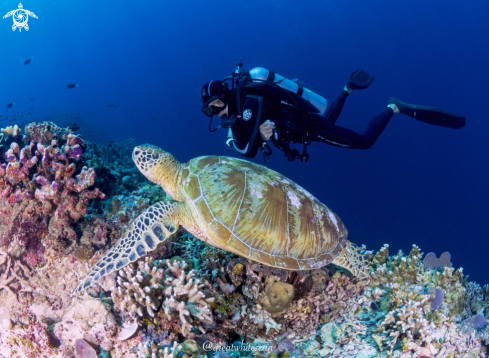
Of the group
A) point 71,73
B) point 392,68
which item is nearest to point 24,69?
point 71,73

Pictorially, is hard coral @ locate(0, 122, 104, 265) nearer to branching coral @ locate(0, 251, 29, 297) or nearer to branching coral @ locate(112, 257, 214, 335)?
branching coral @ locate(0, 251, 29, 297)

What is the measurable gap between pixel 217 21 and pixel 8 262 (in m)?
110

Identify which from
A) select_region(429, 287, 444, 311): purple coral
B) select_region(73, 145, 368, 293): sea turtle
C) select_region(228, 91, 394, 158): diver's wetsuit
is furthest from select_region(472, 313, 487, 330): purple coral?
select_region(228, 91, 394, 158): diver's wetsuit

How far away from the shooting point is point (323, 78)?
6381 cm

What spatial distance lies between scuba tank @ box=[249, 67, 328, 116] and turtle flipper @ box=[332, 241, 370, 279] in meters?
3.15

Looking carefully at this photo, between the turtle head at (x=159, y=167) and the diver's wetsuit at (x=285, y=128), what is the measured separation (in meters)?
1.60

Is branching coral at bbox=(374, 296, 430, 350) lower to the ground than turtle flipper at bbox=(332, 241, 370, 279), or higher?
lower

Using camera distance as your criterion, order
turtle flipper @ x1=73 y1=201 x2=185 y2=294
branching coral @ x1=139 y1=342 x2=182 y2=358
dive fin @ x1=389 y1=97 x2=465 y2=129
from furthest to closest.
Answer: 1. dive fin @ x1=389 y1=97 x2=465 y2=129
2. turtle flipper @ x1=73 y1=201 x2=185 y2=294
3. branching coral @ x1=139 y1=342 x2=182 y2=358

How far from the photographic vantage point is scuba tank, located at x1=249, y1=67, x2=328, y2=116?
501 centimetres

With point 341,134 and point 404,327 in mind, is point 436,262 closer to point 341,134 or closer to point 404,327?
point 404,327

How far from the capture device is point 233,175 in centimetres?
313

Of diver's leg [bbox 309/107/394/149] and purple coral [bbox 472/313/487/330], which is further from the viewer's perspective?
diver's leg [bbox 309/107/394/149]

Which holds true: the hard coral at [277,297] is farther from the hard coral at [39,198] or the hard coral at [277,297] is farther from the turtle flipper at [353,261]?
the hard coral at [39,198]

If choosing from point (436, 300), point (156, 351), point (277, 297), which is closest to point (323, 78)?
point (436, 300)
